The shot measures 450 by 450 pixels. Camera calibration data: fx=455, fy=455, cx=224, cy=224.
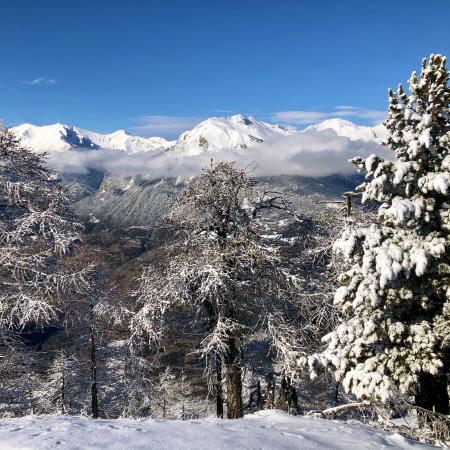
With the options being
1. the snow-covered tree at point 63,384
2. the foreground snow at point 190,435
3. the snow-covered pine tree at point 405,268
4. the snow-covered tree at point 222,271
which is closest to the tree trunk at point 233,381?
the snow-covered tree at point 222,271

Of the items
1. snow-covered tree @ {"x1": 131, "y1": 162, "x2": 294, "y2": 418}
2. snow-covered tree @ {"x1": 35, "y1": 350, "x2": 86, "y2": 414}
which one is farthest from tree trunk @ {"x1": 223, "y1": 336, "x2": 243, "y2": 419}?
snow-covered tree @ {"x1": 35, "y1": 350, "x2": 86, "y2": 414}

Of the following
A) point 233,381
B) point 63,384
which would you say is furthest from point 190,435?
point 63,384

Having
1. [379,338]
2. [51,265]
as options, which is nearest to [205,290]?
[51,265]

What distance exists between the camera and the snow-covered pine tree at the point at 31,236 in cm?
1162

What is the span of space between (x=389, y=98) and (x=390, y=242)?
10.3 ft

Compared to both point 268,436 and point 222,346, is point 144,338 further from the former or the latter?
point 268,436

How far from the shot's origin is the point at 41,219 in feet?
38.9

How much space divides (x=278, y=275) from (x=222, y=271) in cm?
227

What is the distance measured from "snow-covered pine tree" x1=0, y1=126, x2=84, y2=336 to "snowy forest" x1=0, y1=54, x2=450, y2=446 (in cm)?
5

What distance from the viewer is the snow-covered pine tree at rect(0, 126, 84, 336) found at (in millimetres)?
11616

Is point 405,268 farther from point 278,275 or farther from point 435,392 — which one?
point 278,275

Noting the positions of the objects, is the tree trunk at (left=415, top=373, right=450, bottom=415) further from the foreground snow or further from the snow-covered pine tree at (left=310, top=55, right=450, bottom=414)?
the foreground snow

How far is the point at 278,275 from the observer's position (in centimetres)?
1498

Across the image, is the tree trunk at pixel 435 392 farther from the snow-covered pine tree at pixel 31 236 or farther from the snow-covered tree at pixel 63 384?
the snow-covered tree at pixel 63 384
